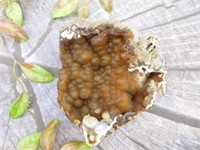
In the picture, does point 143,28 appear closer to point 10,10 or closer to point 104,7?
point 104,7

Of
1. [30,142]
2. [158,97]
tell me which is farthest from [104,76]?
[30,142]

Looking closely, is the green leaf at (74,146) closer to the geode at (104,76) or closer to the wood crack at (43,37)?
the geode at (104,76)

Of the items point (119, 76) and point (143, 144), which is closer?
point (119, 76)

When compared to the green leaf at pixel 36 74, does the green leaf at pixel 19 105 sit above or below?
below

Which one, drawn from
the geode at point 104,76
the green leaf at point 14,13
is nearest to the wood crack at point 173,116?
the geode at point 104,76

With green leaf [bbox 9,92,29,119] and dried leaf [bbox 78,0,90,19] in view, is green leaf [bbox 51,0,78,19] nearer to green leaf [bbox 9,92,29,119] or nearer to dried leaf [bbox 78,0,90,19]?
dried leaf [bbox 78,0,90,19]

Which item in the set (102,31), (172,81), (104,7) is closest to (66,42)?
(102,31)
